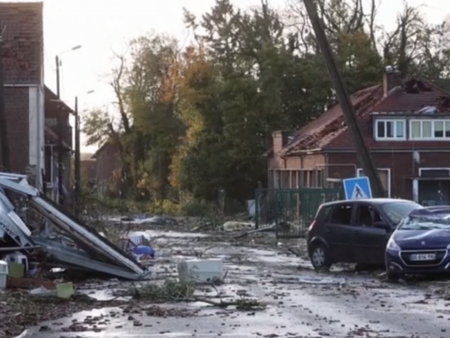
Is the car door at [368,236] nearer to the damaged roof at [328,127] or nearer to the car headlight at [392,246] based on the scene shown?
the car headlight at [392,246]

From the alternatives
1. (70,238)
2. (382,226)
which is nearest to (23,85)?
(70,238)

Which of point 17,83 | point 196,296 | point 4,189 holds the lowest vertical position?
point 196,296

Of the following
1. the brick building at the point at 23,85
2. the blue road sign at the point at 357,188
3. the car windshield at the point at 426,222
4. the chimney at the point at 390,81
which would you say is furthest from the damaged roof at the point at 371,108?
the car windshield at the point at 426,222

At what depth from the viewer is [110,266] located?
22094 mm

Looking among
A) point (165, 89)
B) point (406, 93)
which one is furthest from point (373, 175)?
point (165, 89)

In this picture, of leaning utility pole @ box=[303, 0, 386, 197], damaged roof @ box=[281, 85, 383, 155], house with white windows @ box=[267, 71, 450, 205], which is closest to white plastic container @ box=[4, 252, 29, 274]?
leaning utility pole @ box=[303, 0, 386, 197]

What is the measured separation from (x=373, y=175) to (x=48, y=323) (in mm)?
15192

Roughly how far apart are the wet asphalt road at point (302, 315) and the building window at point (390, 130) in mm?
32354

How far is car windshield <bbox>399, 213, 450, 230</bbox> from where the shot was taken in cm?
2152

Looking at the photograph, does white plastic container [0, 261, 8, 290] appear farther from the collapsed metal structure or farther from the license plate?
the license plate

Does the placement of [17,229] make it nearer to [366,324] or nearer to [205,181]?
[366,324]

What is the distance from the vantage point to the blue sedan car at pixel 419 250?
811 inches

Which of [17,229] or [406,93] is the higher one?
[406,93]

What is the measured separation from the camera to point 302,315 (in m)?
15.4
